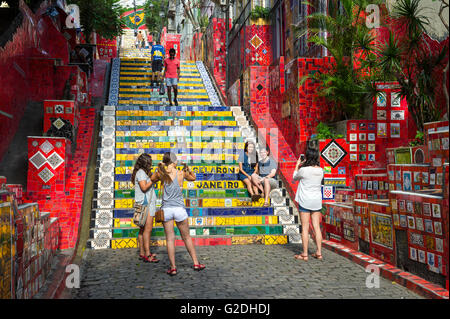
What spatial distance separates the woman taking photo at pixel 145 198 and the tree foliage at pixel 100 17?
15.0 meters

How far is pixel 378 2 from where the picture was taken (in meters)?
8.92

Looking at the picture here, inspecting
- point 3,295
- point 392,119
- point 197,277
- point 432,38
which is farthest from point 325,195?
point 3,295

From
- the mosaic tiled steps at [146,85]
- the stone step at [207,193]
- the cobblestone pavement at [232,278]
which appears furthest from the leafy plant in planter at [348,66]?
the mosaic tiled steps at [146,85]

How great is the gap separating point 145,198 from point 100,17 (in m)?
16.1

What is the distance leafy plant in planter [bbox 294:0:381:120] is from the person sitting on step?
5.42 ft

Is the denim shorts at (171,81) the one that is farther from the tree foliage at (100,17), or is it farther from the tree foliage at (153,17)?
the tree foliage at (153,17)

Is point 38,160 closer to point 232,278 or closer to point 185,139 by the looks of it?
point 185,139

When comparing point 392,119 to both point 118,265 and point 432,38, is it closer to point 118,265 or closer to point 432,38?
point 432,38

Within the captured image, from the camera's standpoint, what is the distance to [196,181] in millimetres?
9109

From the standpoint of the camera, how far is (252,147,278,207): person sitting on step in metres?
8.67

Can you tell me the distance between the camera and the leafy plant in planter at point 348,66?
8867 millimetres

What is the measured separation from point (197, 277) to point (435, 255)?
2.54 metres

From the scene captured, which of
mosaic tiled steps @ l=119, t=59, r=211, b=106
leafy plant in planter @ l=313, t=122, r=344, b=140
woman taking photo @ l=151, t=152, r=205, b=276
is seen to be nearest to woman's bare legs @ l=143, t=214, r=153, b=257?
woman taking photo @ l=151, t=152, r=205, b=276

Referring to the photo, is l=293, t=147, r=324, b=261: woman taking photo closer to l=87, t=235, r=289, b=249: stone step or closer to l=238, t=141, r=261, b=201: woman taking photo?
l=87, t=235, r=289, b=249: stone step
